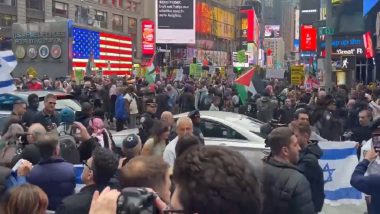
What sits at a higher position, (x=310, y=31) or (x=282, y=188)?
(x=310, y=31)

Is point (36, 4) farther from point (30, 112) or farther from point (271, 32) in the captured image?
point (271, 32)

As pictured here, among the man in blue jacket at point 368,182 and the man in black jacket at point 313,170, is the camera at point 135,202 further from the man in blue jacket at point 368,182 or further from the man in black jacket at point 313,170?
the man in black jacket at point 313,170

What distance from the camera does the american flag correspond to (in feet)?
113

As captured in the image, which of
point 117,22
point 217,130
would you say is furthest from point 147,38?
point 217,130

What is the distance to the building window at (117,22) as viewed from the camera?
236 ft

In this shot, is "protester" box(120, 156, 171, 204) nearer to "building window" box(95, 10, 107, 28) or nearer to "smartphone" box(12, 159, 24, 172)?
"smartphone" box(12, 159, 24, 172)

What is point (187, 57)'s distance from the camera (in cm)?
8138

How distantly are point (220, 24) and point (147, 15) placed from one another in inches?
748

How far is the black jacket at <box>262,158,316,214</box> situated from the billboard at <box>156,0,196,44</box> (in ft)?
158

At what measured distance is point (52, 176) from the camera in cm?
493

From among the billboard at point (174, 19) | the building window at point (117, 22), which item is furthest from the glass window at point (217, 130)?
the building window at point (117, 22)

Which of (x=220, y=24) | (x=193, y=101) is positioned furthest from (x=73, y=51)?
(x=220, y=24)

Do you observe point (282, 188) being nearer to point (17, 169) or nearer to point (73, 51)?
point (17, 169)

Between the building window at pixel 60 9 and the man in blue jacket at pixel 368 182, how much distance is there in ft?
194
